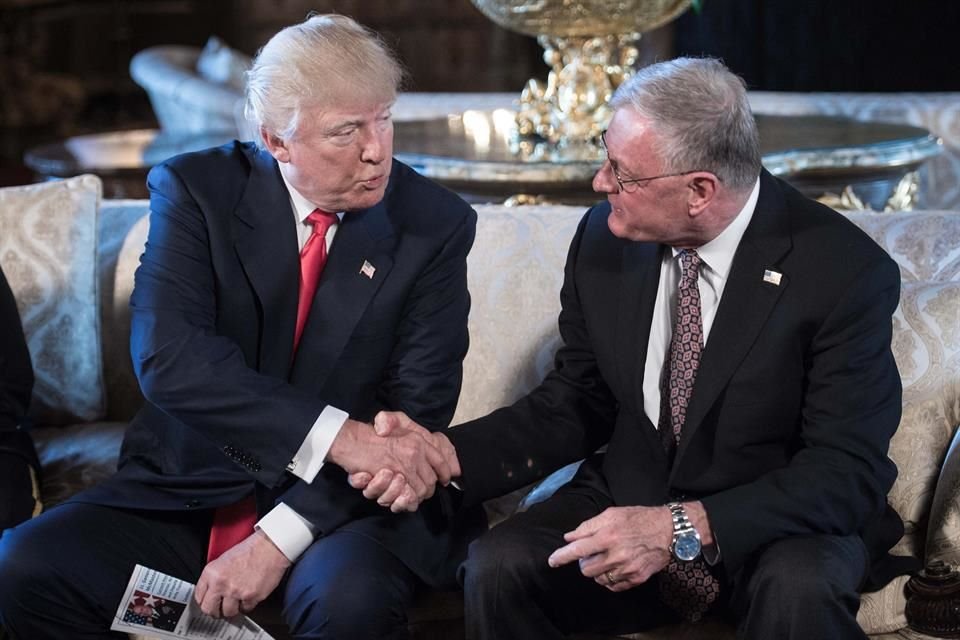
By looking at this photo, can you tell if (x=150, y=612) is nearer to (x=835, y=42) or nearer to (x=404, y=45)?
(x=835, y=42)

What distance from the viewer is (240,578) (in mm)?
2340

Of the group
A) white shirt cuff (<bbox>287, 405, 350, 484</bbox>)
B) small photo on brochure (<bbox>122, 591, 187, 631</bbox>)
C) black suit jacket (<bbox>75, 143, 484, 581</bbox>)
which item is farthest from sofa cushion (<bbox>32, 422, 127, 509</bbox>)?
white shirt cuff (<bbox>287, 405, 350, 484</bbox>)

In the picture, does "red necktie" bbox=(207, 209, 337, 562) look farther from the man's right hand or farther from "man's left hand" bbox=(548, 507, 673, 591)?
"man's left hand" bbox=(548, 507, 673, 591)

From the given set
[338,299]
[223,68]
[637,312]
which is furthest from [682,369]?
[223,68]

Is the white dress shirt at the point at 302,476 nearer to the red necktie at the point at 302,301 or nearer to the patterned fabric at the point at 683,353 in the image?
the red necktie at the point at 302,301

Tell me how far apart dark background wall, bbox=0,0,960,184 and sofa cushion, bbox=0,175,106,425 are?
405cm

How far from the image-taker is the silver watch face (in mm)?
2186

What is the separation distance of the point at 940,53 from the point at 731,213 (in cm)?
410

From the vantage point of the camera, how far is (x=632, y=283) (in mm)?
2457

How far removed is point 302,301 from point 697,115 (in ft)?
A: 2.59

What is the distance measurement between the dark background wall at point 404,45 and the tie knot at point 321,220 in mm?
4195

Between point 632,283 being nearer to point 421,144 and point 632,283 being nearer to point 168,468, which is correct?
point 168,468

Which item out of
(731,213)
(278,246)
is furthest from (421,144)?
(731,213)

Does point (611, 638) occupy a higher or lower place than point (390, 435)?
lower
